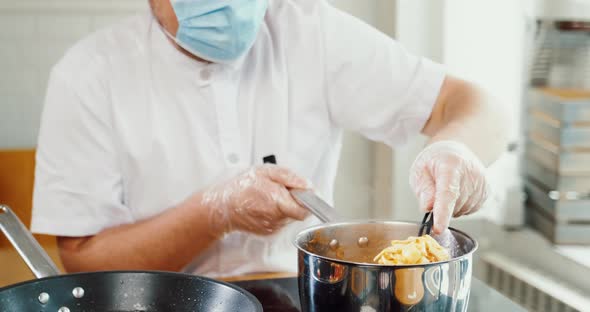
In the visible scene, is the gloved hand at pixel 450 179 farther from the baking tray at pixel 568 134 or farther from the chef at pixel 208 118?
the baking tray at pixel 568 134

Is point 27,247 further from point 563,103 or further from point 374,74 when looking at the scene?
point 563,103

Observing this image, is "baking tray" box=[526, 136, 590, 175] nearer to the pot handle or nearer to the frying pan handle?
the pot handle

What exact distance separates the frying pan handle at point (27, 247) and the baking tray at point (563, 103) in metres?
1.72

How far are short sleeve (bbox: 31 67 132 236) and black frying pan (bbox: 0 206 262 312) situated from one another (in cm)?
51

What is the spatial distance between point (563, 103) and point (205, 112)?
4.01 feet

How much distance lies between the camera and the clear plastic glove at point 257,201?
4.43 ft

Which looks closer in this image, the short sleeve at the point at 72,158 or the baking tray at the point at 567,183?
the short sleeve at the point at 72,158

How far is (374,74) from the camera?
5.51 feet

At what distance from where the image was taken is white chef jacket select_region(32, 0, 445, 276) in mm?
1566

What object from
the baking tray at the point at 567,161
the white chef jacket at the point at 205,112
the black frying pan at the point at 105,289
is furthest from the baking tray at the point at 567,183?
the black frying pan at the point at 105,289

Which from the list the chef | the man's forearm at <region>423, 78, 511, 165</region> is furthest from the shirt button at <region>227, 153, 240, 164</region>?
the man's forearm at <region>423, 78, 511, 165</region>

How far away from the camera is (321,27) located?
1.68m

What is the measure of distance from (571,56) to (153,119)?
64.2 inches

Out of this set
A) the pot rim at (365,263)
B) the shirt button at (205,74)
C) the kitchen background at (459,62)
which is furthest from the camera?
the kitchen background at (459,62)
